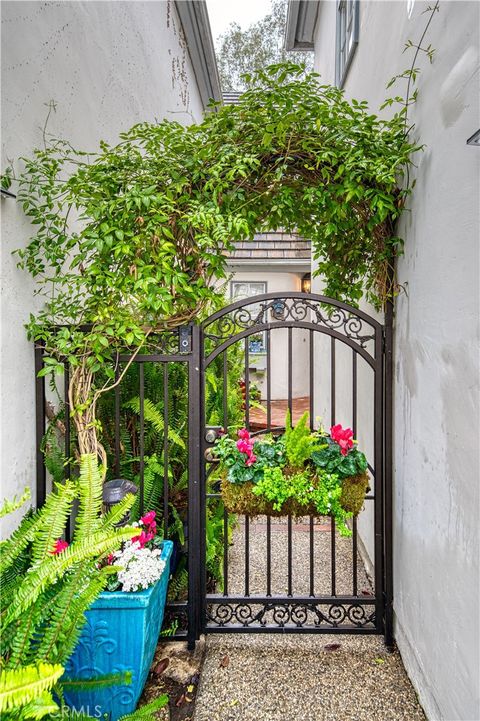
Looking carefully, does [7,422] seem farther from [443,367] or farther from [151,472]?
[443,367]

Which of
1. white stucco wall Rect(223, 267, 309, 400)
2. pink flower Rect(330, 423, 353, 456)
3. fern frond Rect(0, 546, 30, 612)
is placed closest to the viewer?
fern frond Rect(0, 546, 30, 612)

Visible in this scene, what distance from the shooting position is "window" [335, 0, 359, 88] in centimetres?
375

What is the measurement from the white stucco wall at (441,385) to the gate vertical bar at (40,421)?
2.01 m

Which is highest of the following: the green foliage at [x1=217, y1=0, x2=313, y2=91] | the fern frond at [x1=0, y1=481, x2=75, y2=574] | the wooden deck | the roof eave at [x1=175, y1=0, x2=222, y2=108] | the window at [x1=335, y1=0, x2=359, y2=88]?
the green foliage at [x1=217, y1=0, x2=313, y2=91]

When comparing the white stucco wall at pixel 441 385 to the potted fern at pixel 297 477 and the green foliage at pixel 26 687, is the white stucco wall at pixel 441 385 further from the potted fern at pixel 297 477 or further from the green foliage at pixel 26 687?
the green foliage at pixel 26 687

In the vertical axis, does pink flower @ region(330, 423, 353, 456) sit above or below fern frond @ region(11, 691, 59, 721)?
above

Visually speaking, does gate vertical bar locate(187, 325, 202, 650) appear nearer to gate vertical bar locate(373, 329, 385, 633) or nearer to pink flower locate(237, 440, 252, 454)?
pink flower locate(237, 440, 252, 454)

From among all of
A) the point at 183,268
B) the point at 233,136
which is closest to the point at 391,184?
the point at 233,136

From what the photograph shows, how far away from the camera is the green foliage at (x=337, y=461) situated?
224 cm

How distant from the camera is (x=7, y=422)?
2113mm

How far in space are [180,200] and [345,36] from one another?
3.41 m

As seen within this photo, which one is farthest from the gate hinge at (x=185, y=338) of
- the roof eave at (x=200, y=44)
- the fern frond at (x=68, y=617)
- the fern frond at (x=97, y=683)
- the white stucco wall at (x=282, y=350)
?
the white stucco wall at (x=282, y=350)

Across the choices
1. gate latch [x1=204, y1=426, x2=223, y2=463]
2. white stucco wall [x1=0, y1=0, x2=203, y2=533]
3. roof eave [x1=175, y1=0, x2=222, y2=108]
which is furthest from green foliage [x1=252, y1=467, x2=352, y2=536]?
roof eave [x1=175, y1=0, x2=222, y2=108]

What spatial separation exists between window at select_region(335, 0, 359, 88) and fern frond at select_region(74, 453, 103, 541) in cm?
414
